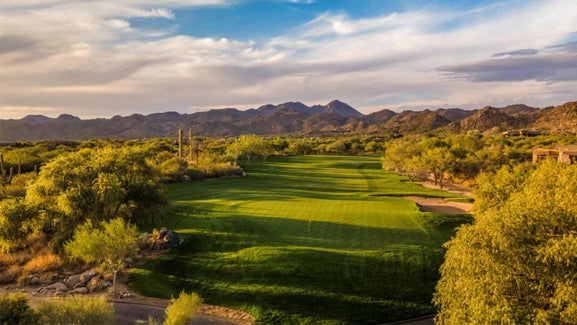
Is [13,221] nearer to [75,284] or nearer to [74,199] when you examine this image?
[74,199]

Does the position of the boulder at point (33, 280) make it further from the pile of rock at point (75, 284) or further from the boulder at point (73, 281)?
the boulder at point (73, 281)

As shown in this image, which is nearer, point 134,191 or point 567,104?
point 134,191

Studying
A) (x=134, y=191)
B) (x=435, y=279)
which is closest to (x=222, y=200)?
(x=134, y=191)

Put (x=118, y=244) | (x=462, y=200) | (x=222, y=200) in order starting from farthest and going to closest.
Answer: (x=462, y=200) → (x=222, y=200) → (x=118, y=244)

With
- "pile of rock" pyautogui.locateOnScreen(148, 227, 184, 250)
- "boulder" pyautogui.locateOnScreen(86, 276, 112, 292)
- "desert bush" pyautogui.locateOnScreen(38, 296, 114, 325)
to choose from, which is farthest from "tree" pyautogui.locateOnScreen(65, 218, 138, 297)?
"desert bush" pyautogui.locateOnScreen(38, 296, 114, 325)

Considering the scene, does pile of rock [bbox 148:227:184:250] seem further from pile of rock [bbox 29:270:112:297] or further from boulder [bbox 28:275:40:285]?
boulder [bbox 28:275:40:285]

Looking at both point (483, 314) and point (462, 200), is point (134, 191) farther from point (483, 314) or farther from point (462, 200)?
point (462, 200)

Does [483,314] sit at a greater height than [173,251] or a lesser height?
greater

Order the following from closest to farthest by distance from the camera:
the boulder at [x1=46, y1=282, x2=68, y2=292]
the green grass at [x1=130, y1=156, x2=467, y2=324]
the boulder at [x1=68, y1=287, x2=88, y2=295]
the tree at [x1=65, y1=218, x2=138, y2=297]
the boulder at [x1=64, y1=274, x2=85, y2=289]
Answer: the green grass at [x1=130, y1=156, x2=467, y2=324]
the tree at [x1=65, y1=218, x2=138, y2=297]
the boulder at [x1=68, y1=287, x2=88, y2=295]
the boulder at [x1=46, y1=282, x2=68, y2=292]
the boulder at [x1=64, y1=274, x2=85, y2=289]

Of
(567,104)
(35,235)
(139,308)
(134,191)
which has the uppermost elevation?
(567,104)
